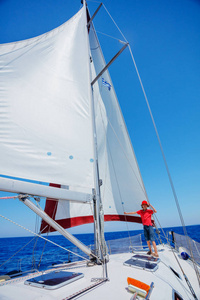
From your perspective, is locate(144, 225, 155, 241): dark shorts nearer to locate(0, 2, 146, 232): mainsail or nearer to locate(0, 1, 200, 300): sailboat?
locate(0, 1, 200, 300): sailboat

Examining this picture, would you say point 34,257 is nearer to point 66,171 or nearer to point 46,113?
point 66,171

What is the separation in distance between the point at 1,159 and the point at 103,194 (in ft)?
10.7

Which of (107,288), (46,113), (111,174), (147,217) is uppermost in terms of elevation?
(46,113)

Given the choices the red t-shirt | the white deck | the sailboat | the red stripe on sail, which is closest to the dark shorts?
the red t-shirt

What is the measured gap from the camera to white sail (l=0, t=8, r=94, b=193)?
2.89 meters

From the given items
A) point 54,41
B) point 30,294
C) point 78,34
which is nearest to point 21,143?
point 30,294

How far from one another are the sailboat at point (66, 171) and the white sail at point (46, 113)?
0.02m

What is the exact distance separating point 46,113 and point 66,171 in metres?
1.35

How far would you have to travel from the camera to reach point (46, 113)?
134 inches

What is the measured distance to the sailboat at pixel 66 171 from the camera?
2152 millimetres

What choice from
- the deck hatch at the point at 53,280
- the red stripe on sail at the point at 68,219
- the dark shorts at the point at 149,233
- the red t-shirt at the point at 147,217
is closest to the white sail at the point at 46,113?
the red stripe on sail at the point at 68,219

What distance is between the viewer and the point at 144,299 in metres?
1.76

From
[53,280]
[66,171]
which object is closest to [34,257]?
[53,280]

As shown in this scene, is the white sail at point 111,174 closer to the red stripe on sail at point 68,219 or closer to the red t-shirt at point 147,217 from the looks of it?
the red stripe on sail at point 68,219
